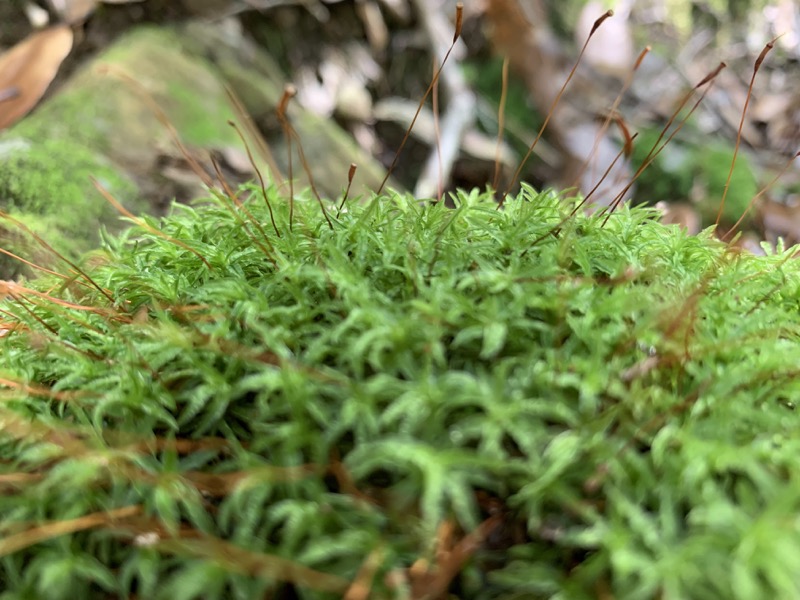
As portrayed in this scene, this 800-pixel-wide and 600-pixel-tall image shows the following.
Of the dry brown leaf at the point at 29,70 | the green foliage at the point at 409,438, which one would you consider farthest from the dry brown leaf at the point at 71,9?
the green foliage at the point at 409,438

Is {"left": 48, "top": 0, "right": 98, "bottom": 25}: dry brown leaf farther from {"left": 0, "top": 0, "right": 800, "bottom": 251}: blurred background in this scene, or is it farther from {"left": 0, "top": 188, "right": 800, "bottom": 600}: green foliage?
{"left": 0, "top": 188, "right": 800, "bottom": 600}: green foliage

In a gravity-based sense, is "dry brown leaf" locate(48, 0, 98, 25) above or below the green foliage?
above

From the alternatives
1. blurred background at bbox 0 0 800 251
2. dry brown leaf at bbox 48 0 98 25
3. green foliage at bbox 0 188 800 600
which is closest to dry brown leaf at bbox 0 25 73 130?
blurred background at bbox 0 0 800 251

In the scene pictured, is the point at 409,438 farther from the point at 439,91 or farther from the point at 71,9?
the point at 439,91

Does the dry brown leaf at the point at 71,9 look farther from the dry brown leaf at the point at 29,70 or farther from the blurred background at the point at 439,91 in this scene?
the dry brown leaf at the point at 29,70

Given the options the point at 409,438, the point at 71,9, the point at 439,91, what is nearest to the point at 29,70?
the point at 71,9

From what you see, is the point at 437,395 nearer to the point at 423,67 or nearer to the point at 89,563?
the point at 89,563
